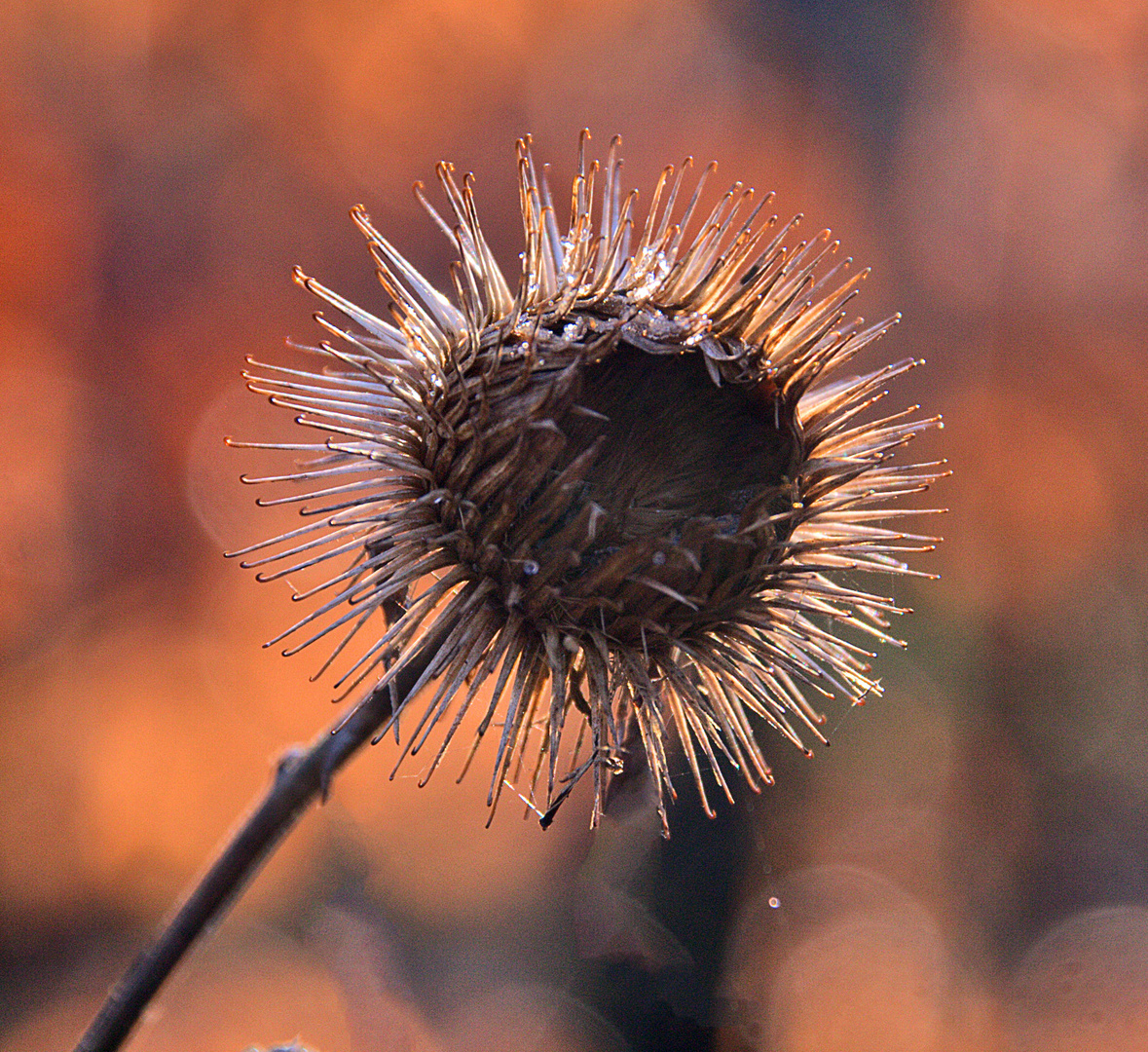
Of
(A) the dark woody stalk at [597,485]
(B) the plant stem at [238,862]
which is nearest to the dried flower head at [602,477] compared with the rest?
(A) the dark woody stalk at [597,485]

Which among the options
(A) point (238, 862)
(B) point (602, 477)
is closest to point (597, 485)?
(B) point (602, 477)

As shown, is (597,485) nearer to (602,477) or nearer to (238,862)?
(602,477)

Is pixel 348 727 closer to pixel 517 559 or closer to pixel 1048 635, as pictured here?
pixel 517 559

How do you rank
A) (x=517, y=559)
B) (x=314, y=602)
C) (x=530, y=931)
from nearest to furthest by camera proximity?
(x=517, y=559) → (x=530, y=931) → (x=314, y=602)

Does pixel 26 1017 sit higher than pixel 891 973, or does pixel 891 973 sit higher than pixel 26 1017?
pixel 26 1017

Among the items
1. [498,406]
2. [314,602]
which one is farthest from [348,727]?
[314,602]

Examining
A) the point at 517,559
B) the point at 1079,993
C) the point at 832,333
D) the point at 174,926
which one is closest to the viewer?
the point at 517,559

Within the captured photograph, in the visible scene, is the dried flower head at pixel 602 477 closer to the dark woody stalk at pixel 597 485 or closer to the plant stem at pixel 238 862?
the dark woody stalk at pixel 597 485

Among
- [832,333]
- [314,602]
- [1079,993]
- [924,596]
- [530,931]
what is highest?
[832,333]
